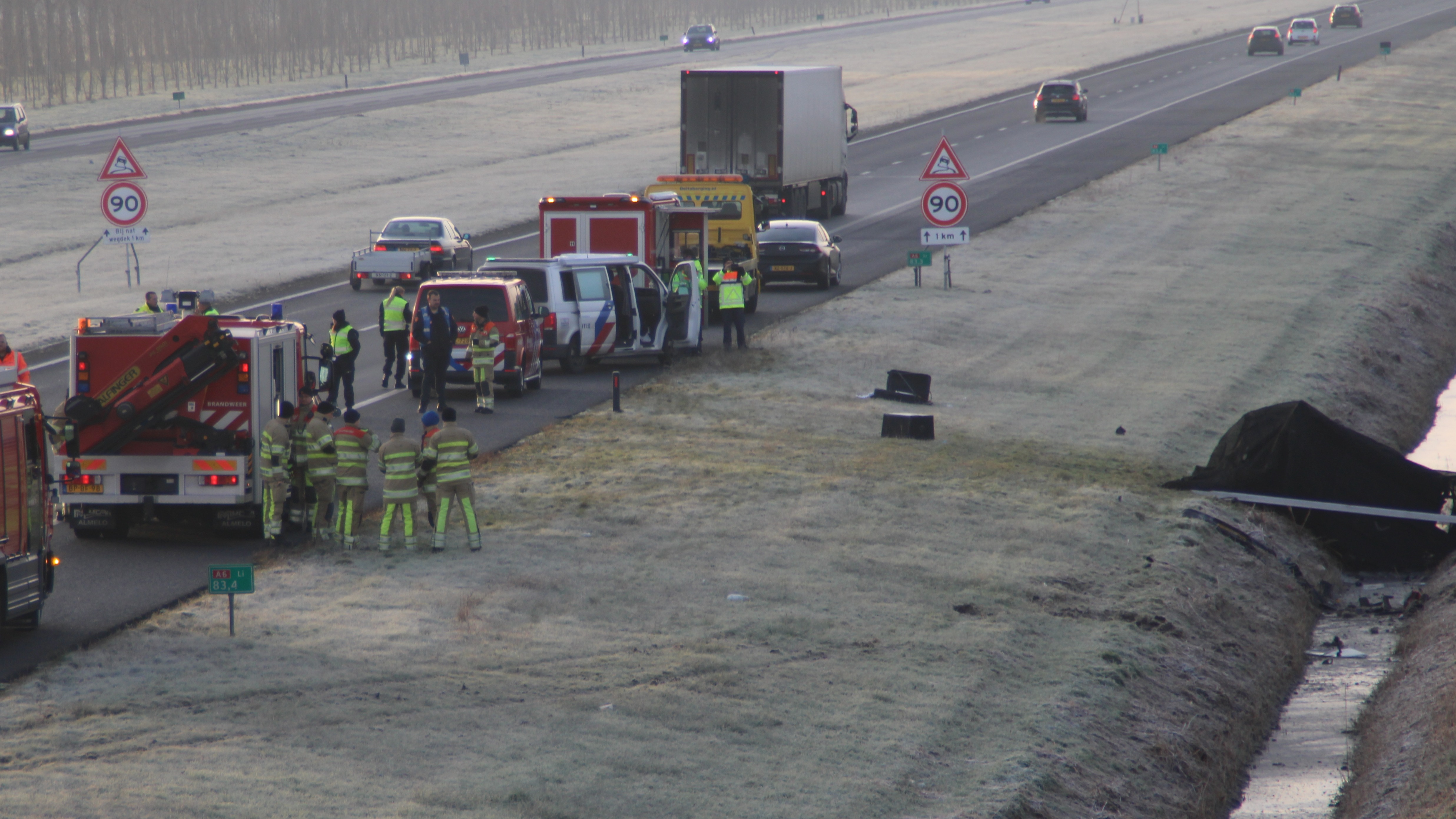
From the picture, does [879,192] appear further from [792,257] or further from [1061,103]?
[1061,103]

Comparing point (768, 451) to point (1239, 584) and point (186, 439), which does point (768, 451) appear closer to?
point (1239, 584)

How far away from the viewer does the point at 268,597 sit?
546 inches

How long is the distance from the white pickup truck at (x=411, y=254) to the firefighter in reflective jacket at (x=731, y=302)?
1155 centimetres

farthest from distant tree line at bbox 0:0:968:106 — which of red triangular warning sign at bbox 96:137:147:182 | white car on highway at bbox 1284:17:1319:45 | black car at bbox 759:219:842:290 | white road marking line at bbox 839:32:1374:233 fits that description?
red triangular warning sign at bbox 96:137:147:182

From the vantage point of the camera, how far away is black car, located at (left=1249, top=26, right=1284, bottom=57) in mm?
94188

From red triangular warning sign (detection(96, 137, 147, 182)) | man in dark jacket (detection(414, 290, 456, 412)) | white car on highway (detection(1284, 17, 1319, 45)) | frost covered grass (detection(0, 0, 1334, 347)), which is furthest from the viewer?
white car on highway (detection(1284, 17, 1319, 45))

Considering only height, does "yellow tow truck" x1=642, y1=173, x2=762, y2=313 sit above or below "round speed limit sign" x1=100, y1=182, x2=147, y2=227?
below

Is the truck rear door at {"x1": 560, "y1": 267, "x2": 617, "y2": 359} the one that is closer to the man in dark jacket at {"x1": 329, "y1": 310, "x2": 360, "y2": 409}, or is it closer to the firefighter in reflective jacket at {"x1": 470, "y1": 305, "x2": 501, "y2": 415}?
the firefighter in reflective jacket at {"x1": 470, "y1": 305, "x2": 501, "y2": 415}

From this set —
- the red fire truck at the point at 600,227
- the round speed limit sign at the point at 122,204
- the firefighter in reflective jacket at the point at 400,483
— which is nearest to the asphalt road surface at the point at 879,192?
the firefighter in reflective jacket at the point at 400,483

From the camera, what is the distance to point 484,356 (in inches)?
890

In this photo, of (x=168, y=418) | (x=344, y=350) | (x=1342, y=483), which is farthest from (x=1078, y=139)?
(x=168, y=418)

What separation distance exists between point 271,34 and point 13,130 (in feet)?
178

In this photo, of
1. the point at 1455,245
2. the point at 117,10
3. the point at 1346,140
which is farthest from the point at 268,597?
the point at 117,10

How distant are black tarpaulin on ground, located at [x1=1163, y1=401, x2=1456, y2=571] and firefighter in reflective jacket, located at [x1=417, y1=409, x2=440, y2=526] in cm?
993
